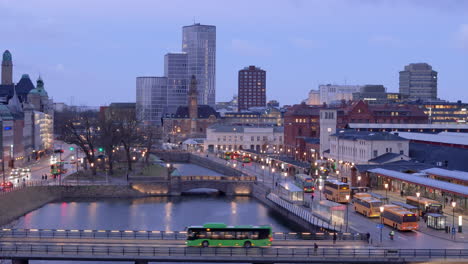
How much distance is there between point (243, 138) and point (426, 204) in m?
101

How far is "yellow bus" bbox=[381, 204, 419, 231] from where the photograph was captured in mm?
52594

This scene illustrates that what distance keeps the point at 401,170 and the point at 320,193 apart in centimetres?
1003

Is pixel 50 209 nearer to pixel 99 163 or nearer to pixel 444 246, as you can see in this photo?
pixel 99 163

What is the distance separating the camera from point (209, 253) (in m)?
42.6

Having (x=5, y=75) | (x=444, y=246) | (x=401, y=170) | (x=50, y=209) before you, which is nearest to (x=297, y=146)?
(x=401, y=170)

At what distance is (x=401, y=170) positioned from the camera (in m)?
75.8

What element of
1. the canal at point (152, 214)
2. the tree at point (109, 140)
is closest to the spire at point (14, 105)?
the tree at point (109, 140)

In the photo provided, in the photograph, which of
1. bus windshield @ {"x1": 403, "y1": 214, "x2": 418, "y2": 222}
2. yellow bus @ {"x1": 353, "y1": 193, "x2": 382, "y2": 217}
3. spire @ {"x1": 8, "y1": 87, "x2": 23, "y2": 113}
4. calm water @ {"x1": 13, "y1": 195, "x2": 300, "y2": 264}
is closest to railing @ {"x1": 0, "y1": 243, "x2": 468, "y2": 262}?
bus windshield @ {"x1": 403, "y1": 214, "x2": 418, "y2": 222}

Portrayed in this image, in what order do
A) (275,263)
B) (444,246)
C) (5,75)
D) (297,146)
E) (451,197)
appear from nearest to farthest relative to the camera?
(275,263) → (444,246) → (451,197) → (297,146) → (5,75)

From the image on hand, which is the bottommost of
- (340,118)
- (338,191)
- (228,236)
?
(228,236)

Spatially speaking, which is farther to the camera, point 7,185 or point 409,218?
point 7,185

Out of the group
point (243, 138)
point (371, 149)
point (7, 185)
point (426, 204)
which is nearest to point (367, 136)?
point (371, 149)

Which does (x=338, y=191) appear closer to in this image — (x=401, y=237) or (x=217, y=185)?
(x=401, y=237)

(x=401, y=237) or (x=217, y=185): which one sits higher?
(x=401, y=237)
